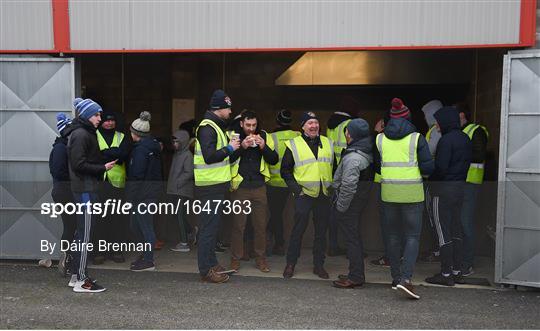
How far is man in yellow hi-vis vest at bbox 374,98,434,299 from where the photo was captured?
19.0ft

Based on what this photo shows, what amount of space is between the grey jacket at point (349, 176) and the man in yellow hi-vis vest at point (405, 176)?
20 cm

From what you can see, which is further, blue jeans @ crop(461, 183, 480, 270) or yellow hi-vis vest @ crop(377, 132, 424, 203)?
Result: blue jeans @ crop(461, 183, 480, 270)

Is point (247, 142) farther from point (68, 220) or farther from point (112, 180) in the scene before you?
point (68, 220)

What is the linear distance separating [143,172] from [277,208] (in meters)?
1.80

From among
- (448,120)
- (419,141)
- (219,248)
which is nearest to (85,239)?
(219,248)

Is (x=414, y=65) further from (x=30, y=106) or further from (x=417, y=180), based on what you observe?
(x=30, y=106)

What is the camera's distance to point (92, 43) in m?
6.84

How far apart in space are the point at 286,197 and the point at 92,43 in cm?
300

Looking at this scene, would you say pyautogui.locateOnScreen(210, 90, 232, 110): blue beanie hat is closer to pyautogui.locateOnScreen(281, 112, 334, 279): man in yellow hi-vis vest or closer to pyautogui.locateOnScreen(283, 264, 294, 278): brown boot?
pyautogui.locateOnScreen(281, 112, 334, 279): man in yellow hi-vis vest

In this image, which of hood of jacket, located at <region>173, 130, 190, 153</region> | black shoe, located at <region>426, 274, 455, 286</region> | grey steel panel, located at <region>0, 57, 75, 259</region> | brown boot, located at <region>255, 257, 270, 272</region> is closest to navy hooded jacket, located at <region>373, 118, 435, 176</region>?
black shoe, located at <region>426, 274, 455, 286</region>

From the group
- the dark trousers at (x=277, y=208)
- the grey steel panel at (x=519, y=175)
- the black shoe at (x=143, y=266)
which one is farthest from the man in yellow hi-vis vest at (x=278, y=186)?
the grey steel panel at (x=519, y=175)

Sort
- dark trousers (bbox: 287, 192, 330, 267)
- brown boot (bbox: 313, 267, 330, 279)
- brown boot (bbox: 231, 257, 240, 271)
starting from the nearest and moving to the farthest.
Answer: dark trousers (bbox: 287, 192, 330, 267) < brown boot (bbox: 313, 267, 330, 279) < brown boot (bbox: 231, 257, 240, 271)

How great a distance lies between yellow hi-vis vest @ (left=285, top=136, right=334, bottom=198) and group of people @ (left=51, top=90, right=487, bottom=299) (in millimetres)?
11

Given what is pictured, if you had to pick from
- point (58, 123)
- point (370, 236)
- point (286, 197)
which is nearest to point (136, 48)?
point (58, 123)
